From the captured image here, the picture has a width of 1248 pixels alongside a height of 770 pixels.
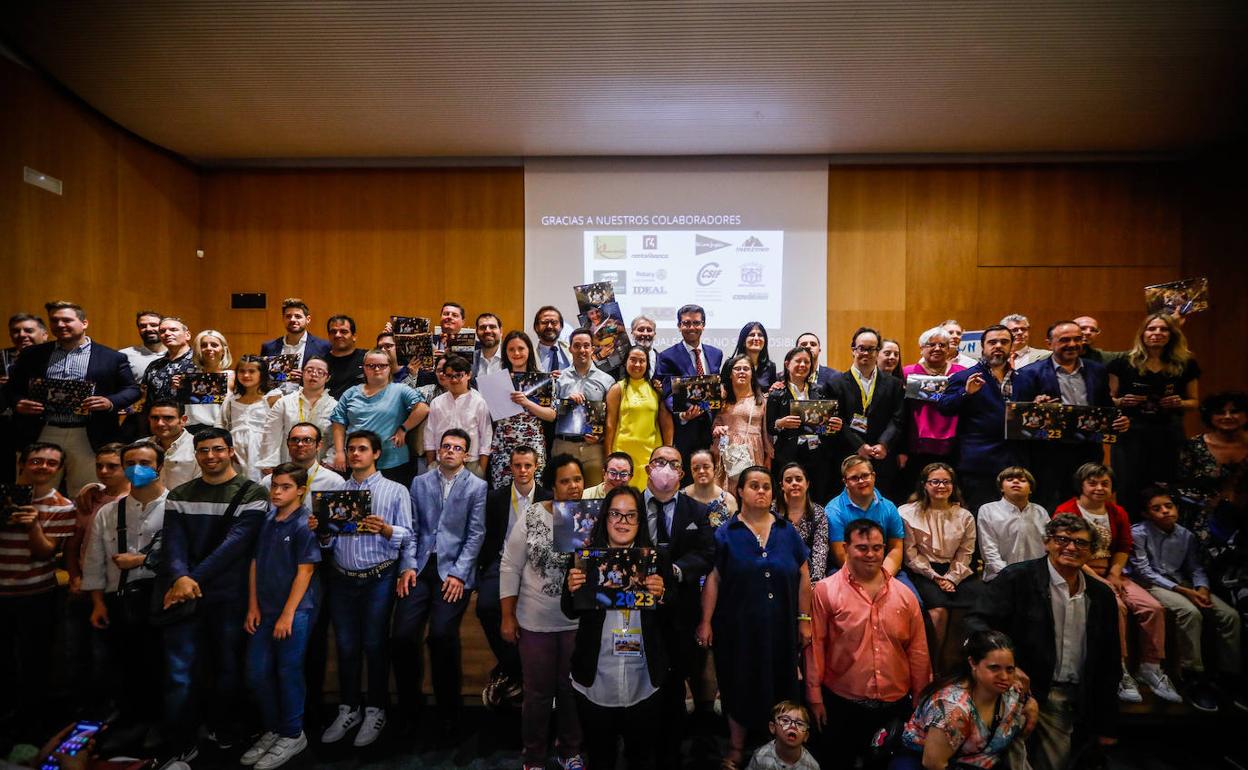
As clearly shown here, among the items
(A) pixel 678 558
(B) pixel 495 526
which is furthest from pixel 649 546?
(B) pixel 495 526

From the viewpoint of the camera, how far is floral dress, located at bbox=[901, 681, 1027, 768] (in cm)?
266

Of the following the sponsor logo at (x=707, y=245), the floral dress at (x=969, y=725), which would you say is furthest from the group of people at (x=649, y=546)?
the sponsor logo at (x=707, y=245)

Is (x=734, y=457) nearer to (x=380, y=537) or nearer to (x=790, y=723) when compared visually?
(x=790, y=723)

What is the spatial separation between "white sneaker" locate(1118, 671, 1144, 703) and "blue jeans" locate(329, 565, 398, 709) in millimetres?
4060

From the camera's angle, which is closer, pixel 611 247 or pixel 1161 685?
pixel 1161 685

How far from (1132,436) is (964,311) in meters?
3.60

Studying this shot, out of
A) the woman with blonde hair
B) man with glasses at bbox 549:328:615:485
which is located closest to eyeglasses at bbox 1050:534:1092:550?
the woman with blonde hair

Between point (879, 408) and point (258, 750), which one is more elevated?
point (879, 408)

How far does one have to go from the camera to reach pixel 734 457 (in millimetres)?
3990

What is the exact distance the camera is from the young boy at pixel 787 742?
281 cm

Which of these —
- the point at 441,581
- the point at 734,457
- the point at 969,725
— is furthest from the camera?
the point at 734,457

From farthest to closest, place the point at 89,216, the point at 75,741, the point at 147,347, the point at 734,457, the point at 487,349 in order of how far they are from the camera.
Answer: the point at 89,216
the point at 147,347
the point at 487,349
the point at 734,457
the point at 75,741

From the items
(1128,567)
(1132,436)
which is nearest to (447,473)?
(1128,567)

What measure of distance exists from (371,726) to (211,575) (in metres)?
1.18
